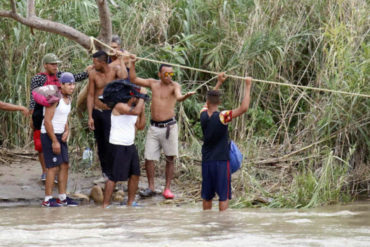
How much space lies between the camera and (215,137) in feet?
21.1

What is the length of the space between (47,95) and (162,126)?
1423 mm

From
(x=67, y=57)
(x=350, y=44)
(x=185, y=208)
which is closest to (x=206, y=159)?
(x=185, y=208)

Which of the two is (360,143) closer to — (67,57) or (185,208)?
(185,208)

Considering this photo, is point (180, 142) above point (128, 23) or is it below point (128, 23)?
below

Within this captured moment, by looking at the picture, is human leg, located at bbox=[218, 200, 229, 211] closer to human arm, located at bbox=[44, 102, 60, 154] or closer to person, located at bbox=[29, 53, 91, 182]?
human arm, located at bbox=[44, 102, 60, 154]

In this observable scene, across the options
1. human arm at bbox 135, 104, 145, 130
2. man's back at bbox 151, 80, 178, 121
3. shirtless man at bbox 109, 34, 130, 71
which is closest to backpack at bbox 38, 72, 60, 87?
shirtless man at bbox 109, 34, 130, 71

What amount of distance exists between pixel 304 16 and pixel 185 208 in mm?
3896

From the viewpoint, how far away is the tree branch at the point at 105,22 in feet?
26.3

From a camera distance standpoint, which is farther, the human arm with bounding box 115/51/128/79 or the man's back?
the man's back

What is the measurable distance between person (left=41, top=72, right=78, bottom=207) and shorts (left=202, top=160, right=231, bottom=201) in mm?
1761

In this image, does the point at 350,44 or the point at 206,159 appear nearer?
the point at 206,159

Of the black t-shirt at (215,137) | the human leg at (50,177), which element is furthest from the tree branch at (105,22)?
the black t-shirt at (215,137)

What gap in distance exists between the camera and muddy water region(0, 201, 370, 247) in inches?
191

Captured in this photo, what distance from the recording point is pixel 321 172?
7.46 meters
